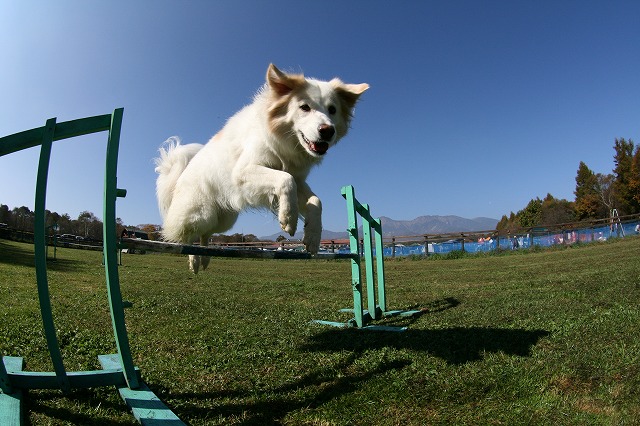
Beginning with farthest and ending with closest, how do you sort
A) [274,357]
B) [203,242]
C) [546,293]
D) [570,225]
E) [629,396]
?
[570,225] < [546,293] < [203,242] < [274,357] < [629,396]

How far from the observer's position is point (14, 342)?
420 centimetres

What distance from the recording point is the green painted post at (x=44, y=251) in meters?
2.52

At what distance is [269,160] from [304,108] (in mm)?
621

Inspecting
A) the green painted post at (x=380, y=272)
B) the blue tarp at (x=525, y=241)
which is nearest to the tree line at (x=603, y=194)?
the blue tarp at (x=525, y=241)

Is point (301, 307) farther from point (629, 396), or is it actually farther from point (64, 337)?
point (629, 396)

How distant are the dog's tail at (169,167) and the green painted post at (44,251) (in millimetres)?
2469

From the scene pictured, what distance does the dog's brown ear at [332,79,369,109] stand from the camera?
4.34 metres

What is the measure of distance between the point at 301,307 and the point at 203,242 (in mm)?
2376

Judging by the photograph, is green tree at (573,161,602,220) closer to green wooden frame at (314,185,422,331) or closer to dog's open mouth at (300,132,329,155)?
green wooden frame at (314,185,422,331)

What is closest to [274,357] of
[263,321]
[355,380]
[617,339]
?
[355,380]

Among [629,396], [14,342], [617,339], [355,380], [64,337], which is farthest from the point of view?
[64,337]

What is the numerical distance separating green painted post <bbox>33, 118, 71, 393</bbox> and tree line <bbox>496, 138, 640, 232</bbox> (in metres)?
40.2

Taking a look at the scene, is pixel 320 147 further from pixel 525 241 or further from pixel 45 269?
pixel 525 241

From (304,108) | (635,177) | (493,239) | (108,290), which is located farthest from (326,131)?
(635,177)
